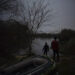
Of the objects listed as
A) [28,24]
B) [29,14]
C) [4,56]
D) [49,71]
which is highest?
[29,14]

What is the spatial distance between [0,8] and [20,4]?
5.11 meters

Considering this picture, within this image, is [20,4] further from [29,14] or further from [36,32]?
[36,32]

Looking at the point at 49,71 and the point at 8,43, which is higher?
the point at 8,43

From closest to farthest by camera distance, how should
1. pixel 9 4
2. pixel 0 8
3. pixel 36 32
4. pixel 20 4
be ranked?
pixel 0 8, pixel 9 4, pixel 20 4, pixel 36 32

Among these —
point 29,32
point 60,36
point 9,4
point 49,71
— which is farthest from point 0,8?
point 60,36

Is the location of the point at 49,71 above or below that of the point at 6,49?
below

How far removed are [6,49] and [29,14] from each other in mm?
10964

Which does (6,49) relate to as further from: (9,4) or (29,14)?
(29,14)

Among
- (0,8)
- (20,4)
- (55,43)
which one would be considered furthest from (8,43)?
(20,4)

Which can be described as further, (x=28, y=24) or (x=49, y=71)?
(x=28, y=24)

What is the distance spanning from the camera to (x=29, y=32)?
19.0 m

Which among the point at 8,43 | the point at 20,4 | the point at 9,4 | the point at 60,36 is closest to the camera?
the point at 8,43

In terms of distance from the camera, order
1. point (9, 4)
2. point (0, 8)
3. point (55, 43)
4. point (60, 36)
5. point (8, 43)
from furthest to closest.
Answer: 1. point (60, 36)
2. point (9, 4)
3. point (0, 8)
4. point (55, 43)
5. point (8, 43)

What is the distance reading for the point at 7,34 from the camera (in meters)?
7.99
